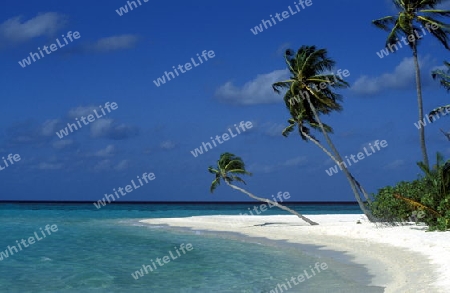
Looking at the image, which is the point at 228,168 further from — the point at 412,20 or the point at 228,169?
the point at 412,20

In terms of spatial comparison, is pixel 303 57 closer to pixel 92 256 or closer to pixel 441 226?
pixel 441 226

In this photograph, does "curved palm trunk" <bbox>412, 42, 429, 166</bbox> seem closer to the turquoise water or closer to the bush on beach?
the bush on beach

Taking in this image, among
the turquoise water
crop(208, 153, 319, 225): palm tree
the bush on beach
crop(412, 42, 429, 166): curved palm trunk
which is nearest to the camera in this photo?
the turquoise water

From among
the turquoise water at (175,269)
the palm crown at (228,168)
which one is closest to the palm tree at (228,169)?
the palm crown at (228,168)

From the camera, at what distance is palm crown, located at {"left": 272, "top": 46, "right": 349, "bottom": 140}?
Result: 121 ft

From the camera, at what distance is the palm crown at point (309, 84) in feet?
121

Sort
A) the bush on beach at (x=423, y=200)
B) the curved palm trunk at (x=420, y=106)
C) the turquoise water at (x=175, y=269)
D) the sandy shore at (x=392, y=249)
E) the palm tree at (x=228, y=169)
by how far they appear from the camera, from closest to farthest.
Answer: the sandy shore at (x=392, y=249) → the turquoise water at (x=175, y=269) → the bush on beach at (x=423, y=200) → the curved palm trunk at (x=420, y=106) → the palm tree at (x=228, y=169)

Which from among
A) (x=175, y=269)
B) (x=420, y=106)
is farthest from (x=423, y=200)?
(x=175, y=269)

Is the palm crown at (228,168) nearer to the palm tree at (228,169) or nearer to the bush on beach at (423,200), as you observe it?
the palm tree at (228,169)

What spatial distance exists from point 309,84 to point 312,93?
1070 mm

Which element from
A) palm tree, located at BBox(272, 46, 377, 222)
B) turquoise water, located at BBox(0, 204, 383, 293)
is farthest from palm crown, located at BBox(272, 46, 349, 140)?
turquoise water, located at BBox(0, 204, 383, 293)

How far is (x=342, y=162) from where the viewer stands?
120ft

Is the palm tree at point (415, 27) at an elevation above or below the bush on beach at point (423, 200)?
above

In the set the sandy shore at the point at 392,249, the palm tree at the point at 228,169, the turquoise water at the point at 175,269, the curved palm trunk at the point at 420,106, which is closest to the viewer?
the sandy shore at the point at 392,249
